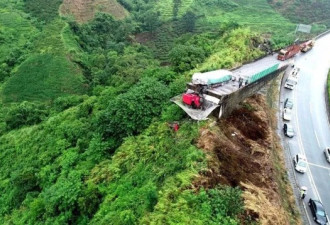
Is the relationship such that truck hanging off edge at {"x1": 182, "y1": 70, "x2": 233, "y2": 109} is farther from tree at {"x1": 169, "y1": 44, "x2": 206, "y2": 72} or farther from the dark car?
the dark car

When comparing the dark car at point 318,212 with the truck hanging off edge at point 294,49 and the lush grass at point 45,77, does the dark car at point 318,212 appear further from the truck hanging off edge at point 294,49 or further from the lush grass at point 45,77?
the lush grass at point 45,77

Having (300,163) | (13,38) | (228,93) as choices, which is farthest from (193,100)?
(13,38)

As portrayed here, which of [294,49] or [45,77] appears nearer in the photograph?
[294,49]

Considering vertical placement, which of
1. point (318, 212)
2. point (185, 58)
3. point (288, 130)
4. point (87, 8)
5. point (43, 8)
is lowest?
point (318, 212)

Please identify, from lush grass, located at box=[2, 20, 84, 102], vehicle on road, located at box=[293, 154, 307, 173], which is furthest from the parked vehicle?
lush grass, located at box=[2, 20, 84, 102]

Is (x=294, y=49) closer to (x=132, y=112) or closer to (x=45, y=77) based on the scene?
(x=132, y=112)
